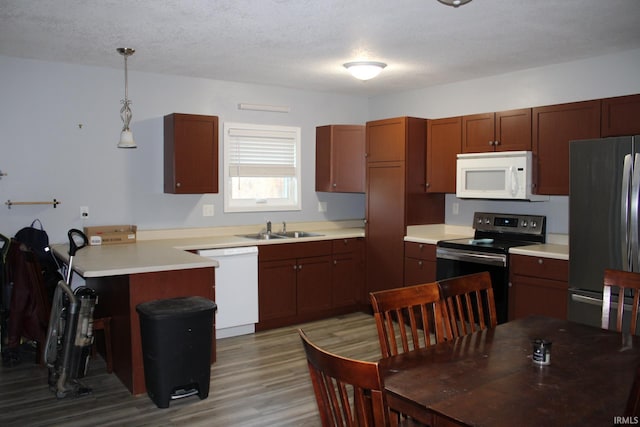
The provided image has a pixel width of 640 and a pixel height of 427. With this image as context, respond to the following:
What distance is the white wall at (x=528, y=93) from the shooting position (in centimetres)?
425

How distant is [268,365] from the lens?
161 inches

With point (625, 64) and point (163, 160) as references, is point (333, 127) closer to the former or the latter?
point (163, 160)

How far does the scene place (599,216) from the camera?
365 centimetres

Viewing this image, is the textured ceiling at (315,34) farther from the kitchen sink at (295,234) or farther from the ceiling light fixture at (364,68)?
the kitchen sink at (295,234)

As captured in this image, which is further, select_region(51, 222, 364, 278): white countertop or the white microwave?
the white microwave

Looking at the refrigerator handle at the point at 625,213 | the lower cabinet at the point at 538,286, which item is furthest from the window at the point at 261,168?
the refrigerator handle at the point at 625,213

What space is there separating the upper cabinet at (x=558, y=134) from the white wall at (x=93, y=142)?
2.70m

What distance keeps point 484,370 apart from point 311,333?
10.6ft

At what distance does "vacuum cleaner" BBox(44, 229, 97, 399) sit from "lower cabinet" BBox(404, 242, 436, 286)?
2.84 metres

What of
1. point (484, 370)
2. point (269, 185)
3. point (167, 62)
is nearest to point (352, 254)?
point (269, 185)

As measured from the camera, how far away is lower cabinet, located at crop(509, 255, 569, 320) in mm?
4008

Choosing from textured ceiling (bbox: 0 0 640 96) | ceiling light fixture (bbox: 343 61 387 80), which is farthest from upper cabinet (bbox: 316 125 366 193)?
ceiling light fixture (bbox: 343 61 387 80)

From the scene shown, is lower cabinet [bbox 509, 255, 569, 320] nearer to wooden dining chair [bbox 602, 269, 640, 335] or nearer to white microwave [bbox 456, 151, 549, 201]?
white microwave [bbox 456, 151, 549, 201]

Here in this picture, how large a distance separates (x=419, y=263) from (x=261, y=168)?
188 centimetres
